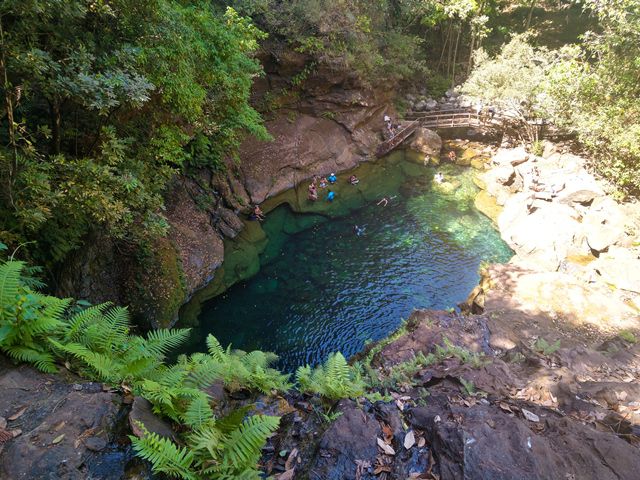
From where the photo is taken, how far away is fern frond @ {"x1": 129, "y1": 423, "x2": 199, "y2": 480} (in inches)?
112

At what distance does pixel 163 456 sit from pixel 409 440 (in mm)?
2731

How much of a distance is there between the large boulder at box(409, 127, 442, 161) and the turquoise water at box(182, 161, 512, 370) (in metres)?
4.40

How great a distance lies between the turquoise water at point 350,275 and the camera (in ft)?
37.3

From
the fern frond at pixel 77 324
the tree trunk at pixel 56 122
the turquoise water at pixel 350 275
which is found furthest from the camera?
the turquoise water at pixel 350 275

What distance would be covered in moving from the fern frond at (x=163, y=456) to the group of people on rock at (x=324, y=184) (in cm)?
1504

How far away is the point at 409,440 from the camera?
169 inches

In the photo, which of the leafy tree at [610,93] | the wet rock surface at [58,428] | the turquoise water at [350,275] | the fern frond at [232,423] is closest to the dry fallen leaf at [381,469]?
the fern frond at [232,423]

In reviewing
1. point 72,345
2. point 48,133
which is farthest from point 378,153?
point 72,345

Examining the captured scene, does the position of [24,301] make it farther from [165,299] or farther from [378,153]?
[378,153]

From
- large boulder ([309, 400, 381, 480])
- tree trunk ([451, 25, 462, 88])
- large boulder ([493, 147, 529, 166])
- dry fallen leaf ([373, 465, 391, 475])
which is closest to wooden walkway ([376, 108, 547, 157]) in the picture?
large boulder ([493, 147, 529, 166])

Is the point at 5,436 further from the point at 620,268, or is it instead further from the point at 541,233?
the point at 541,233

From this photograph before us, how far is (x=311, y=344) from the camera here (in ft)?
36.2

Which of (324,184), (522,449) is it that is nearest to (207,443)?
(522,449)

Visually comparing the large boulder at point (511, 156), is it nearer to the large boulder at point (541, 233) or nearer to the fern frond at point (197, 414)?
→ the large boulder at point (541, 233)
